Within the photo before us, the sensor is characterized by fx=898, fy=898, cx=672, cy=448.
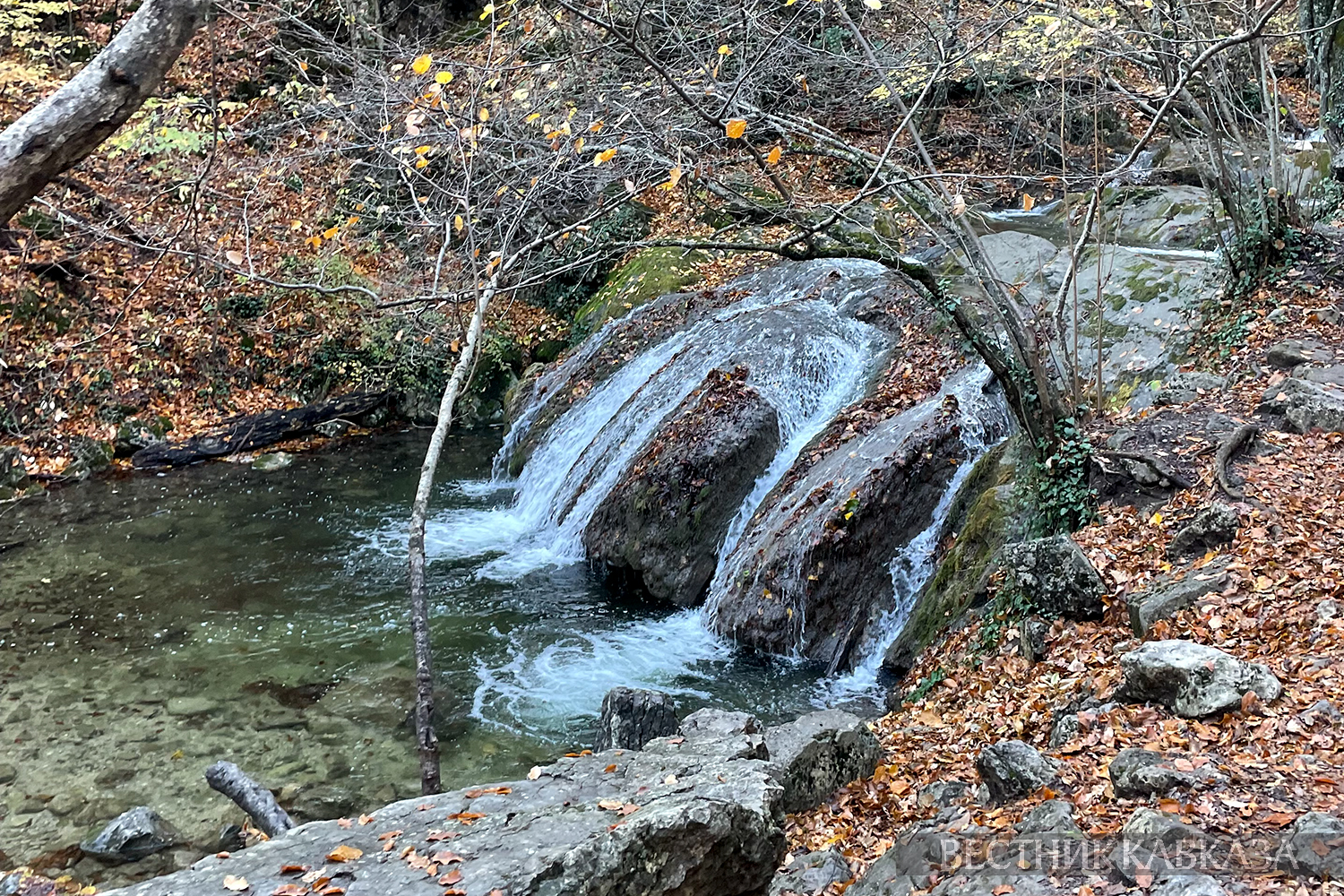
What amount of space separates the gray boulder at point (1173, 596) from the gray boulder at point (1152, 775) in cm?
139

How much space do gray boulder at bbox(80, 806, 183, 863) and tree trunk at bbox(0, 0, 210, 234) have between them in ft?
13.3

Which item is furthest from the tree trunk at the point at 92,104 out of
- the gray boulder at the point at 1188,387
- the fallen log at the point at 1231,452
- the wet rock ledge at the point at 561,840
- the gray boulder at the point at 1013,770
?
the gray boulder at the point at 1188,387

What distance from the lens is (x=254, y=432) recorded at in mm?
13398

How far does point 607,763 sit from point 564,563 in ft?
19.2

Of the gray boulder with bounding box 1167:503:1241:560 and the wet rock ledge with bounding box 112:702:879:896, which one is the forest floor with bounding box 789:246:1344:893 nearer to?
the gray boulder with bounding box 1167:503:1241:560

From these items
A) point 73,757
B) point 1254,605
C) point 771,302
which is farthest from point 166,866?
point 771,302

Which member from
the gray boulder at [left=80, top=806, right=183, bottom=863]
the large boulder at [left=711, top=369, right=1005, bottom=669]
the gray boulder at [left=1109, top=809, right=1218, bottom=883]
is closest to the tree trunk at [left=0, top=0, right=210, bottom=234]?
the gray boulder at [left=1109, top=809, right=1218, bottom=883]

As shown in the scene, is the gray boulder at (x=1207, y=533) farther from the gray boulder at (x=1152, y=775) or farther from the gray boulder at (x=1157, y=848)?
the gray boulder at (x=1157, y=848)

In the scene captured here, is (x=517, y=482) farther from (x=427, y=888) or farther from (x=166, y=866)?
(x=427, y=888)

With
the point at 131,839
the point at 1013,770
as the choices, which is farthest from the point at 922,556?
the point at 131,839

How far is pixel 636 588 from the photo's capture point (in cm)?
900

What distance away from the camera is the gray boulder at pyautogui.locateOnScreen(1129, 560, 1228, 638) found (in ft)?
16.4

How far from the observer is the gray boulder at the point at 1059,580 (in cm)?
550

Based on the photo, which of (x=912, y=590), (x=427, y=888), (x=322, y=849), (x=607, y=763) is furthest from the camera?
(x=912, y=590)
